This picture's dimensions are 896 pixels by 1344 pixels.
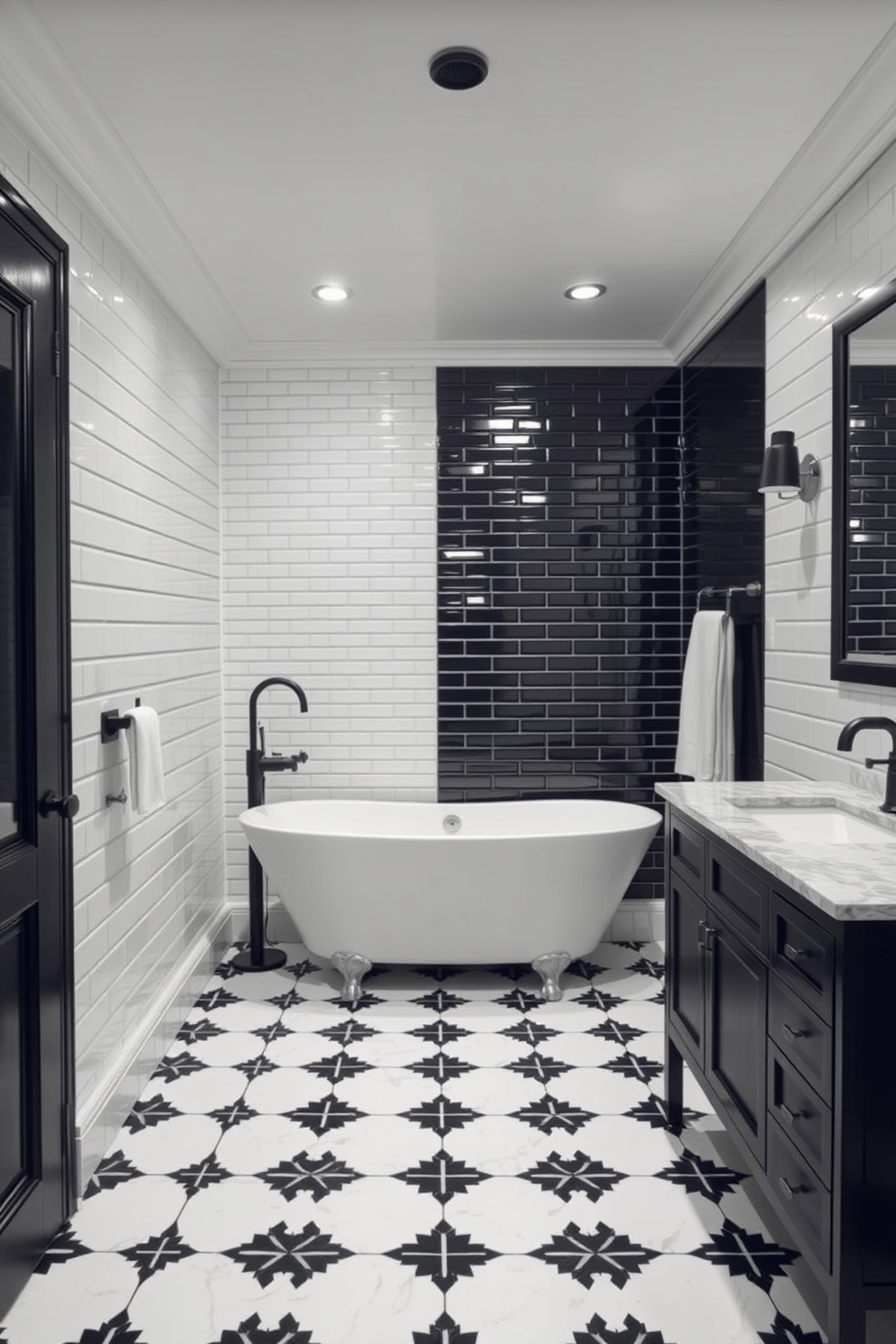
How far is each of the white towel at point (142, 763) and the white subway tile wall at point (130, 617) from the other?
0.08 metres

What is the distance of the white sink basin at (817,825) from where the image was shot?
233cm

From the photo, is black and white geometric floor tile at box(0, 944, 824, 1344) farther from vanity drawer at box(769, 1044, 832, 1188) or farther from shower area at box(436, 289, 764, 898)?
shower area at box(436, 289, 764, 898)

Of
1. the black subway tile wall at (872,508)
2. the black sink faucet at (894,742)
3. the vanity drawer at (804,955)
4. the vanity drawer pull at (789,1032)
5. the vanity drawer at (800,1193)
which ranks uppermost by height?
the black subway tile wall at (872,508)

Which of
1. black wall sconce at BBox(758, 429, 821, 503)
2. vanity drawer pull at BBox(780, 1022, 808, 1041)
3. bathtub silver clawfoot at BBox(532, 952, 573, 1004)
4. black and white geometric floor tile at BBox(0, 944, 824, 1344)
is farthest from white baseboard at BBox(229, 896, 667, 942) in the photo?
vanity drawer pull at BBox(780, 1022, 808, 1041)

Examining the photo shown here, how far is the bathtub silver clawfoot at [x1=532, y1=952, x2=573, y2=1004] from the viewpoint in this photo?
3.79m

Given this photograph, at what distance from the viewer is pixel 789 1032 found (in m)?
1.82

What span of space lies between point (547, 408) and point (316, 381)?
1.13 meters

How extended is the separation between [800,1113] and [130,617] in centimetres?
234

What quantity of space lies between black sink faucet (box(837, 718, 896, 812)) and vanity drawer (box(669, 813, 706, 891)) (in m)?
0.44

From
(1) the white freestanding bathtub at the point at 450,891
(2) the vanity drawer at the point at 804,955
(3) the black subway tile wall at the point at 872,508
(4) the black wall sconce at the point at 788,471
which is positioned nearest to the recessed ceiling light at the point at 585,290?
(4) the black wall sconce at the point at 788,471

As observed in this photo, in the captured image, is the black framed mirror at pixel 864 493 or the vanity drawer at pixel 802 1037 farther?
the black framed mirror at pixel 864 493

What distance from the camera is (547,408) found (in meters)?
4.55

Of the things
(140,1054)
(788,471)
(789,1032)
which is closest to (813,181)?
(788,471)

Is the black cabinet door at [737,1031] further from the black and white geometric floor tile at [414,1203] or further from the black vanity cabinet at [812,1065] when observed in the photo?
the black and white geometric floor tile at [414,1203]
